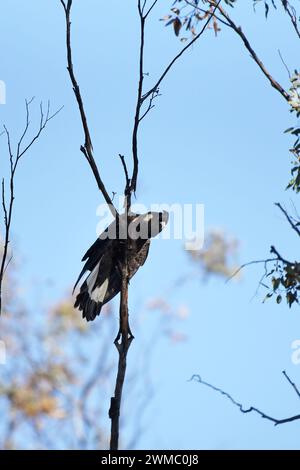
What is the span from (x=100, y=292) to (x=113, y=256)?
259 mm

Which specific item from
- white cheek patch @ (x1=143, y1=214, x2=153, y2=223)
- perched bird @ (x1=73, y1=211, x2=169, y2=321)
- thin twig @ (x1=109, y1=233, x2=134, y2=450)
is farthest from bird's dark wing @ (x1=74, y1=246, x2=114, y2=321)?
thin twig @ (x1=109, y1=233, x2=134, y2=450)

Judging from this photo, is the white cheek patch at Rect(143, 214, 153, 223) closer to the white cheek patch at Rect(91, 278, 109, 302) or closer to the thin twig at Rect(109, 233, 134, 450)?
the white cheek patch at Rect(91, 278, 109, 302)

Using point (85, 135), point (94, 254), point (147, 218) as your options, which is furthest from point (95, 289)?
point (85, 135)

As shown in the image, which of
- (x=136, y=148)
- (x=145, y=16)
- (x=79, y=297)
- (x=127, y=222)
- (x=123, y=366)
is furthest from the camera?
(x=79, y=297)

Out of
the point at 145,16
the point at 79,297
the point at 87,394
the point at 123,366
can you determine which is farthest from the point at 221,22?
the point at 87,394

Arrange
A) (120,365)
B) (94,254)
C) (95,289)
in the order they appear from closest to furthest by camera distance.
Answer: (120,365), (94,254), (95,289)

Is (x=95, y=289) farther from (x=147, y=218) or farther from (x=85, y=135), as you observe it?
(x=85, y=135)

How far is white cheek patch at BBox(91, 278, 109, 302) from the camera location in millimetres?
5016

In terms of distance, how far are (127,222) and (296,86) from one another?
142 centimetres

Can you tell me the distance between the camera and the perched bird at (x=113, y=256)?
4809 millimetres

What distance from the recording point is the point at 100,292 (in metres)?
5.04

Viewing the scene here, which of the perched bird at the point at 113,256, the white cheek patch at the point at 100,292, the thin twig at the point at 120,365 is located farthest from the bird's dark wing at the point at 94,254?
the thin twig at the point at 120,365
